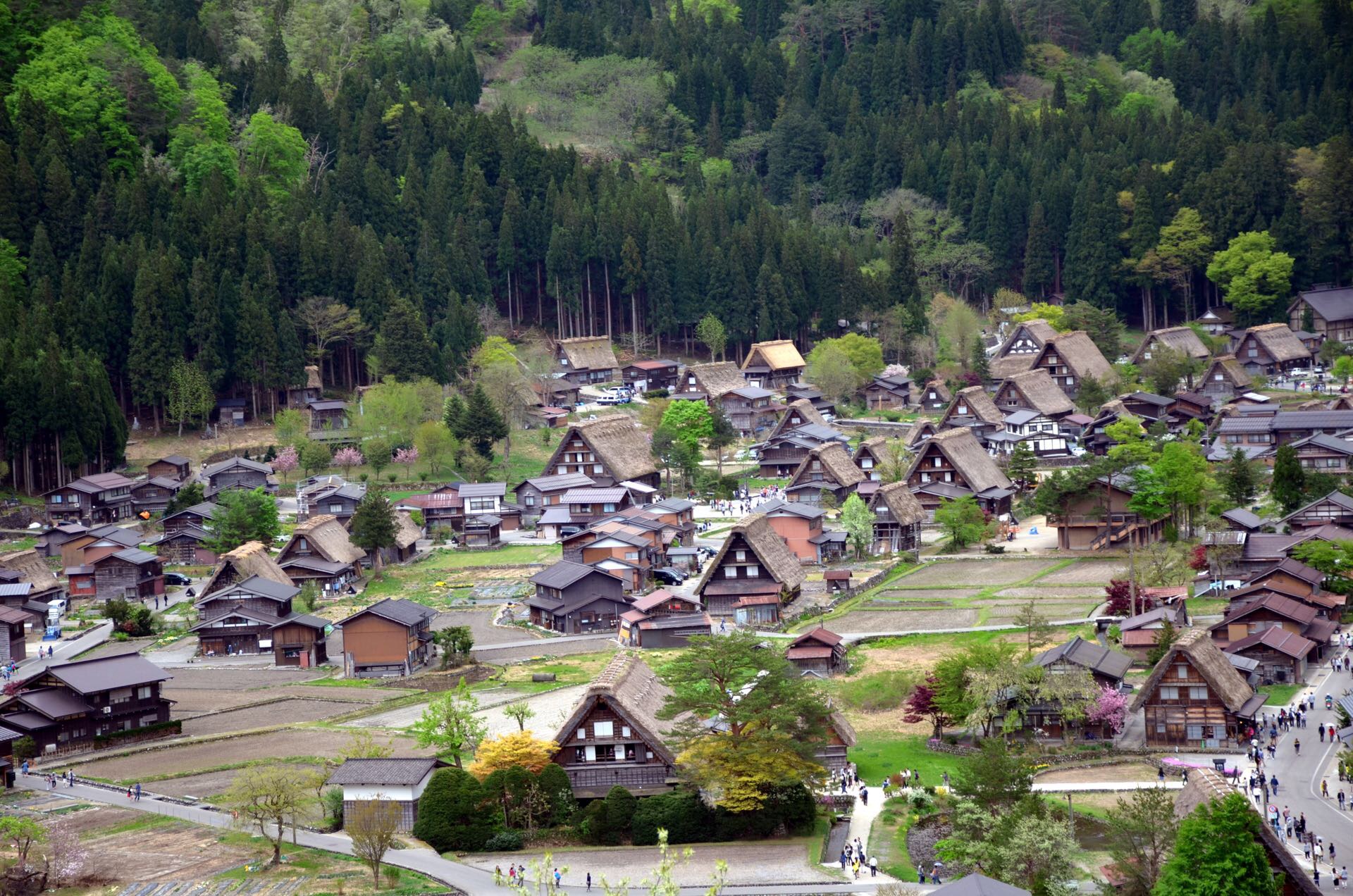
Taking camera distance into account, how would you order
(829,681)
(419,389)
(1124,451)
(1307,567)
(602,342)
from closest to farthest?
(829,681), (1307,567), (1124,451), (419,389), (602,342)

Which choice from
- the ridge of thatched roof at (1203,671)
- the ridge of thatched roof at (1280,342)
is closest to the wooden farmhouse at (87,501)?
the ridge of thatched roof at (1203,671)

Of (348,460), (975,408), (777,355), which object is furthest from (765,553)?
(777,355)

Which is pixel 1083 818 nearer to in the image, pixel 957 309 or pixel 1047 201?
pixel 957 309

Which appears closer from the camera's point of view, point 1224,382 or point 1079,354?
point 1224,382

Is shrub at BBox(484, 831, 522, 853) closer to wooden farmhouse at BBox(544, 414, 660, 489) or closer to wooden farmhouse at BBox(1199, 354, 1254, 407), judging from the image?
wooden farmhouse at BBox(544, 414, 660, 489)

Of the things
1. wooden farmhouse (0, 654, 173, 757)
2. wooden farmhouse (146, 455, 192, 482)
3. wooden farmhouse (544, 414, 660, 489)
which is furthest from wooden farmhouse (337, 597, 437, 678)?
wooden farmhouse (146, 455, 192, 482)

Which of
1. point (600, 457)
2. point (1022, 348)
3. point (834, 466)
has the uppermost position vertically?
point (1022, 348)

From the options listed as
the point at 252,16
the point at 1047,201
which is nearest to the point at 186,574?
the point at 1047,201

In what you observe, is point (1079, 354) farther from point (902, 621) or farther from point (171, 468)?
point (171, 468)
